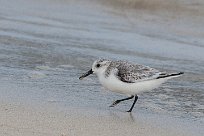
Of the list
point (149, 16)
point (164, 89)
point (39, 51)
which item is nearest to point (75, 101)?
point (164, 89)

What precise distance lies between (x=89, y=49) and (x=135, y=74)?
3709 millimetres

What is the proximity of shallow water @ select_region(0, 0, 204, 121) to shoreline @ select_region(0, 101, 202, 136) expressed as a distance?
32 cm

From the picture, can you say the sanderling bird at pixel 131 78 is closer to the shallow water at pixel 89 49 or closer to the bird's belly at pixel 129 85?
the bird's belly at pixel 129 85

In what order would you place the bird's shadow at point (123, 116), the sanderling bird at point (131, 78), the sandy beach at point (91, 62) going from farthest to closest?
the sanderling bird at point (131, 78) → the bird's shadow at point (123, 116) → the sandy beach at point (91, 62)

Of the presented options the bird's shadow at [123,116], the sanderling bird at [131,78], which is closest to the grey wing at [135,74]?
the sanderling bird at [131,78]

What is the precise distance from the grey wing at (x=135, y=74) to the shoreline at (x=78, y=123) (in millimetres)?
376

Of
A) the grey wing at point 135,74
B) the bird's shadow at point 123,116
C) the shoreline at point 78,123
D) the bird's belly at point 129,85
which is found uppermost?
the grey wing at point 135,74

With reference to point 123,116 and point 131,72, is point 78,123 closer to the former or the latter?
point 123,116

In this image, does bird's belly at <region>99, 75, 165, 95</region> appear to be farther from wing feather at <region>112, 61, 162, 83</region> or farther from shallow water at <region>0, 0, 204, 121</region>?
shallow water at <region>0, 0, 204, 121</region>

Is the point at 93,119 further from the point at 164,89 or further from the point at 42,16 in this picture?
the point at 42,16

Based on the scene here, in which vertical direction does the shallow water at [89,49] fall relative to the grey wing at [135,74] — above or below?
below

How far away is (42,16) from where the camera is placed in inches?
566

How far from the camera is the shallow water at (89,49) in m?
7.40

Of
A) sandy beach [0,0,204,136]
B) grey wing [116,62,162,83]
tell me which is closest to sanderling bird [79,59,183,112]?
grey wing [116,62,162,83]
